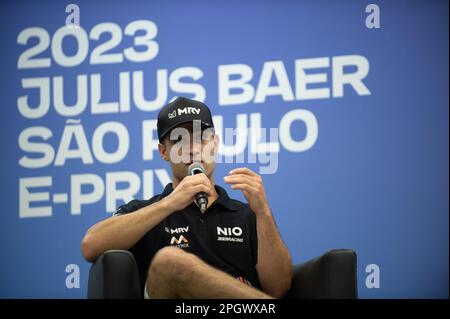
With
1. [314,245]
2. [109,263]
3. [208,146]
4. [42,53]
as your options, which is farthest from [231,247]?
[42,53]

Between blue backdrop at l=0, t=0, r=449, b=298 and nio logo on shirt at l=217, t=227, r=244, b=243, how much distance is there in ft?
3.30

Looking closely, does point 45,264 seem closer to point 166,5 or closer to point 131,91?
point 131,91

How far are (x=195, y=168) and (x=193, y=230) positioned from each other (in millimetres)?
246

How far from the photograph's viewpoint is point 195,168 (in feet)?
8.61

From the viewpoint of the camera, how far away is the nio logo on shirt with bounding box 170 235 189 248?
2645 millimetres

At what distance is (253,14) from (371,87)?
0.75 meters

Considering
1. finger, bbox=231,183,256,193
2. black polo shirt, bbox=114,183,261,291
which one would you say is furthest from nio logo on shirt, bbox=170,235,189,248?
finger, bbox=231,183,256,193

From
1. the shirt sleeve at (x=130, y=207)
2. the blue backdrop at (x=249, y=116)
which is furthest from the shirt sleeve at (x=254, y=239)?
the blue backdrop at (x=249, y=116)

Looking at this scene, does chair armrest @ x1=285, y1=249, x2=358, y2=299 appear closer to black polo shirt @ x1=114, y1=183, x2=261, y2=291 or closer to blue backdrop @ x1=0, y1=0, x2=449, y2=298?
black polo shirt @ x1=114, y1=183, x2=261, y2=291

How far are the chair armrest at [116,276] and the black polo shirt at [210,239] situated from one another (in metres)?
0.36

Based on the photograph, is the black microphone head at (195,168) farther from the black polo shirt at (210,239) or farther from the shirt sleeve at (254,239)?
the shirt sleeve at (254,239)

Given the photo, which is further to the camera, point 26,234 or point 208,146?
point 26,234

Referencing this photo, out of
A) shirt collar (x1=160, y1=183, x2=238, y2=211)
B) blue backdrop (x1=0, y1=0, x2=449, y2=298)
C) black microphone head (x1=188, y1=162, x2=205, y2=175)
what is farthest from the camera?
blue backdrop (x1=0, y1=0, x2=449, y2=298)

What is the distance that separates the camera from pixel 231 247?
8.80 feet
